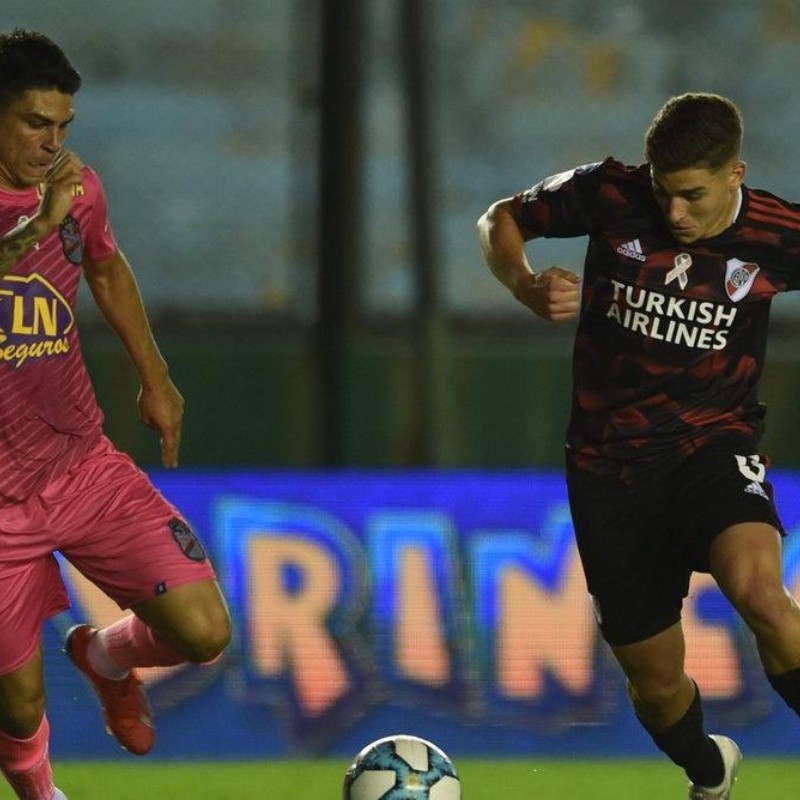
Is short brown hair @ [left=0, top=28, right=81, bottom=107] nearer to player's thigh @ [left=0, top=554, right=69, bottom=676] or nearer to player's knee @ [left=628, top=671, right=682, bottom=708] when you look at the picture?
player's thigh @ [left=0, top=554, right=69, bottom=676]

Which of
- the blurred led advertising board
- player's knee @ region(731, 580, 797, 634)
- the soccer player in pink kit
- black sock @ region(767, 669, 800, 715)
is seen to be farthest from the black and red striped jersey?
the blurred led advertising board

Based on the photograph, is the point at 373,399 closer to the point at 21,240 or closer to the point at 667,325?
the point at 667,325

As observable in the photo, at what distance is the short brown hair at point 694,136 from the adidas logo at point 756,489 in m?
0.84

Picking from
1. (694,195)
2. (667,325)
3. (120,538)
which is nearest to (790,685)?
(667,325)

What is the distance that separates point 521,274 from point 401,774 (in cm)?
136

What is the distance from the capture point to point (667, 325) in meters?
5.45

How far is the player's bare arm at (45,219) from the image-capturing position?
5.00m

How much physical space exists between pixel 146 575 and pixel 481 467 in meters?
5.31

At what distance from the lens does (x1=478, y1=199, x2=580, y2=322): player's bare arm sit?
5129 mm

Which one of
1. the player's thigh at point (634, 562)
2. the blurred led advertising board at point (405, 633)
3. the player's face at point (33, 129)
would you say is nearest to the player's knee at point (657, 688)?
the player's thigh at point (634, 562)

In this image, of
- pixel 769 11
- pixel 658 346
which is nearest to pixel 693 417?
A: pixel 658 346

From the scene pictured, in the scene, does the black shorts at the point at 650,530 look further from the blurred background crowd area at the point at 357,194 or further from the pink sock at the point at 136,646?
the blurred background crowd area at the point at 357,194

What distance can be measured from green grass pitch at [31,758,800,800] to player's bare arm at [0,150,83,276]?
239cm

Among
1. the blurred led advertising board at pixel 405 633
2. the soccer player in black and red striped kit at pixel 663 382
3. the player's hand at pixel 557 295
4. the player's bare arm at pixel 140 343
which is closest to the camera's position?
the player's hand at pixel 557 295
